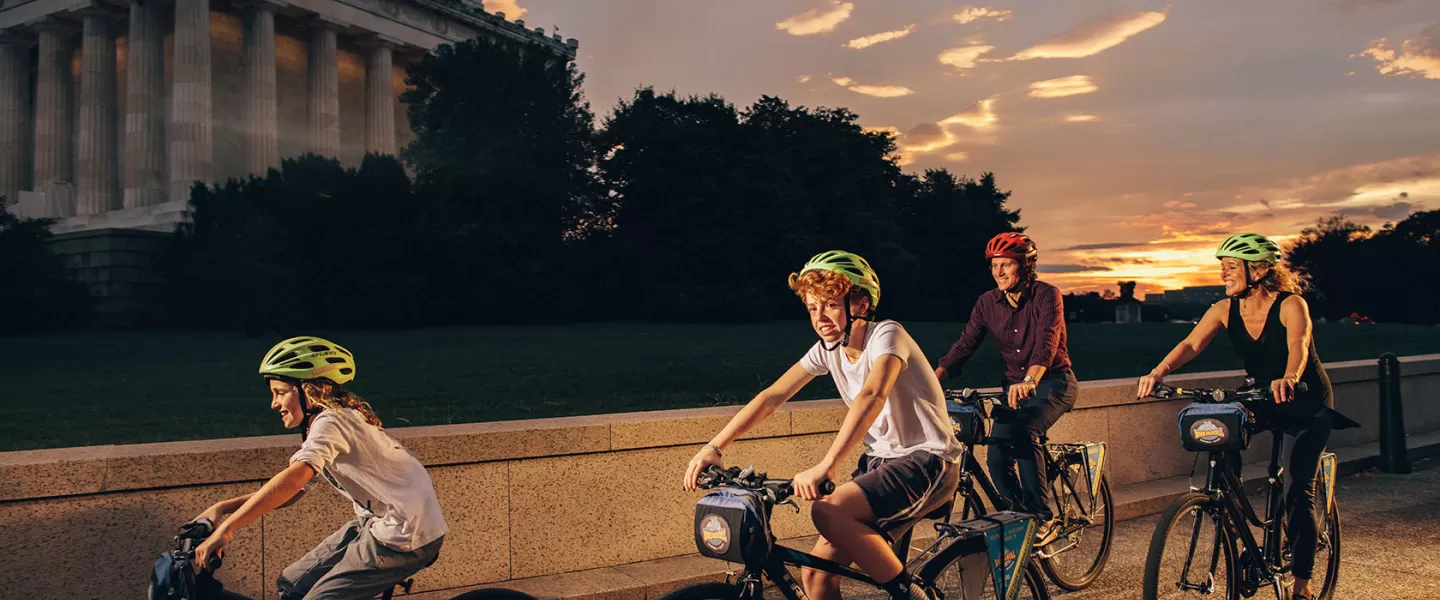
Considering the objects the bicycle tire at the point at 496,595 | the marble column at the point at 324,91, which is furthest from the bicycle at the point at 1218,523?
Result: the marble column at the point at 324,91

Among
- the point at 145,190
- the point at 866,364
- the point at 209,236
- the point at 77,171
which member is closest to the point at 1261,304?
the point at 866,364

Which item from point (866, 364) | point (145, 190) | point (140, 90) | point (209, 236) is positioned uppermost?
point (140, 90)

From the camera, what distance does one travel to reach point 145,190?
58.2 m

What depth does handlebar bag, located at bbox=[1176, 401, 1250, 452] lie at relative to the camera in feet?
16.6

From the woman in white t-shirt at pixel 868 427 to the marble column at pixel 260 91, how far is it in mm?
63596

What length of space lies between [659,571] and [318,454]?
3531mm

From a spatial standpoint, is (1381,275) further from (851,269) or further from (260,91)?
(851,269)

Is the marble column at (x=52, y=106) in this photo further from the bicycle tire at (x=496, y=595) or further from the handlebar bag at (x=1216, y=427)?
the handlebar bag at (x=1216, y=427)

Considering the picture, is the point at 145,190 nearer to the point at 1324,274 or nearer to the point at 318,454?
the point at 318,454

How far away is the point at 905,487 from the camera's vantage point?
12.4 feet

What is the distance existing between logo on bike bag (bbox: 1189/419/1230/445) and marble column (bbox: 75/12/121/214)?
67.5m

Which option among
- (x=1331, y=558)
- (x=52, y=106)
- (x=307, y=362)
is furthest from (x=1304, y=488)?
(x=52, y=106)

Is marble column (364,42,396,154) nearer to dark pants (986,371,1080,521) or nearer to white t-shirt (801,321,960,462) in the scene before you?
dark pants (986,371,1080,521)

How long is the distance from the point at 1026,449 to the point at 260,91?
64.1 meters
